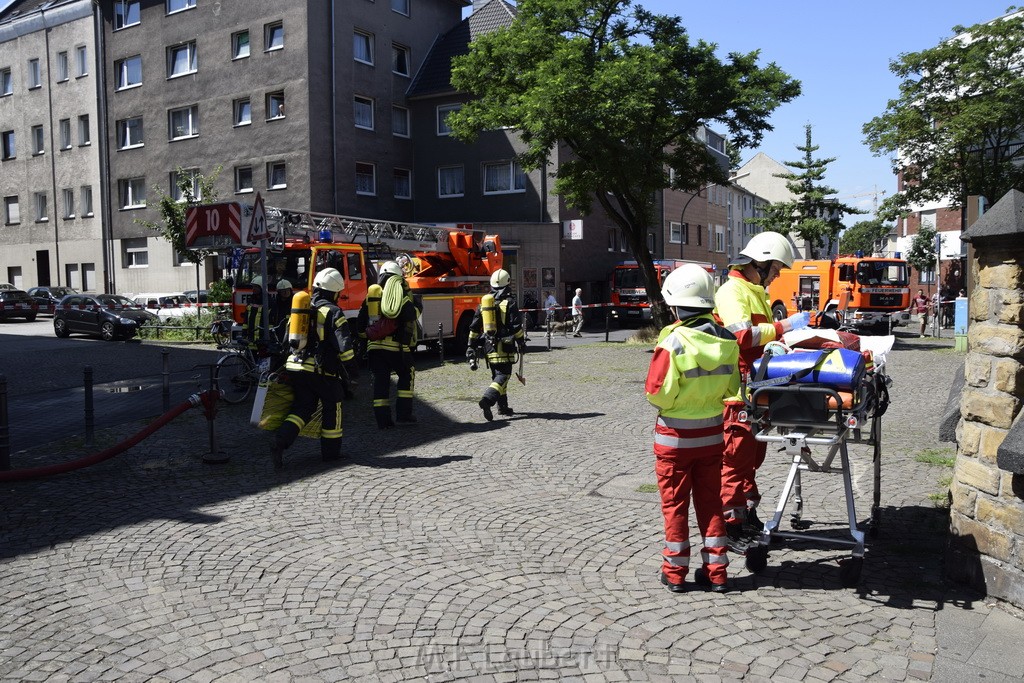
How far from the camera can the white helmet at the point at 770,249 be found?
544cm

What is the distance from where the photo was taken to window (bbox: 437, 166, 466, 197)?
36.3 m

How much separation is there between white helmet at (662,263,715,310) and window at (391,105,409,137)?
33.1 metres

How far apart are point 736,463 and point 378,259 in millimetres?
13912

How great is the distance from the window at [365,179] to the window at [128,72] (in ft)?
38.2

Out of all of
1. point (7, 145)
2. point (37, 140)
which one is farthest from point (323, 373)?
point (7, 145)

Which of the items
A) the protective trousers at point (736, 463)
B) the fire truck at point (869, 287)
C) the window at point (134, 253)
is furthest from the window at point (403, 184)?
the protective trousers at point (736, 463)

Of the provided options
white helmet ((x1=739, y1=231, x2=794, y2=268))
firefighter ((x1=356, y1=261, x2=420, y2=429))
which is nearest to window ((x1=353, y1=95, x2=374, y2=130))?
firefighter ((x1=356, y1=261, x2=420, y2=429))

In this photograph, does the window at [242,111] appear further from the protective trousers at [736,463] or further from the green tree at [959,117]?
the protective trousers at [736,463]

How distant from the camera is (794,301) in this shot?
26953 millimetres

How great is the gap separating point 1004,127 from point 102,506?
28293mm

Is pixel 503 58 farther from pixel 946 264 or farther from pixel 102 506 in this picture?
pixel 946 264

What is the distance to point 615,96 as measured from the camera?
73.2 ft

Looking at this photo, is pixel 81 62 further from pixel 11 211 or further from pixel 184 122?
pixel 11 211

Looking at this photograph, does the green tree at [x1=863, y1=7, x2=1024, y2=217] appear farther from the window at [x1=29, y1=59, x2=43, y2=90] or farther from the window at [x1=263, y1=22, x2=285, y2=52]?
the window at [x1=29, y1=59, x2=43, y2=90]
